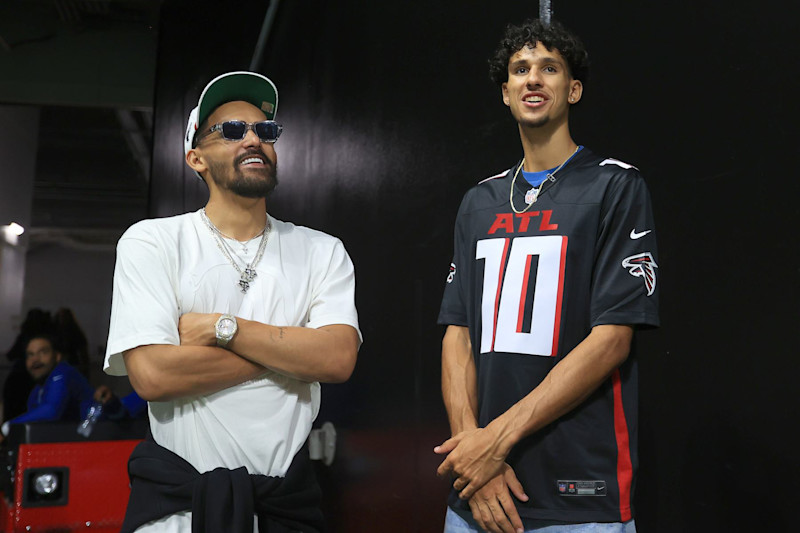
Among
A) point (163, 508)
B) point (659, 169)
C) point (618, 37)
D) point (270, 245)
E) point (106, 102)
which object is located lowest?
point (163, 508)

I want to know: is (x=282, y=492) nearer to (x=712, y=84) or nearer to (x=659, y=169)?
(x=659, y=169)

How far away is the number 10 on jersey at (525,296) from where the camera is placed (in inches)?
70.9

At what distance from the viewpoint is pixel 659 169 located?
2.11 metres

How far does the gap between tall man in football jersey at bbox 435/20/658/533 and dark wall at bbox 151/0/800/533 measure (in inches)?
10.5

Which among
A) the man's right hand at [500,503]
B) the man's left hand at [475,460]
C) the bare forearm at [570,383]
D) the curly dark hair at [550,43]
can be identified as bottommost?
the man's right hand at [500,503]

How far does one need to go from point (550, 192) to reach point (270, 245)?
0.76m

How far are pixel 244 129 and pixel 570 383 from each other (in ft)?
3.64

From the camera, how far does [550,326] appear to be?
5.90 feet

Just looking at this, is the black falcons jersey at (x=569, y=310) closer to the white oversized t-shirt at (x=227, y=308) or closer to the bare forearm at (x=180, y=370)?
the white oversized t-shirt at (x=227, y=308)

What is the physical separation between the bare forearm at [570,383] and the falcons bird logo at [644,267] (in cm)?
10

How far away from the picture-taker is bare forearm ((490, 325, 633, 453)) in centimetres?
169

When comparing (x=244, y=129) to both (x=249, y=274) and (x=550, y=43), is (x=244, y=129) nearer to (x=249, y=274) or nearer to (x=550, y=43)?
(x=249, y=274)

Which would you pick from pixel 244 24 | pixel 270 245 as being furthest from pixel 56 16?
pixel 270 245

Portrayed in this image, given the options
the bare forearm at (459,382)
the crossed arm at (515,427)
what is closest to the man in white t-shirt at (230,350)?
the bare forearm at (459,382)
